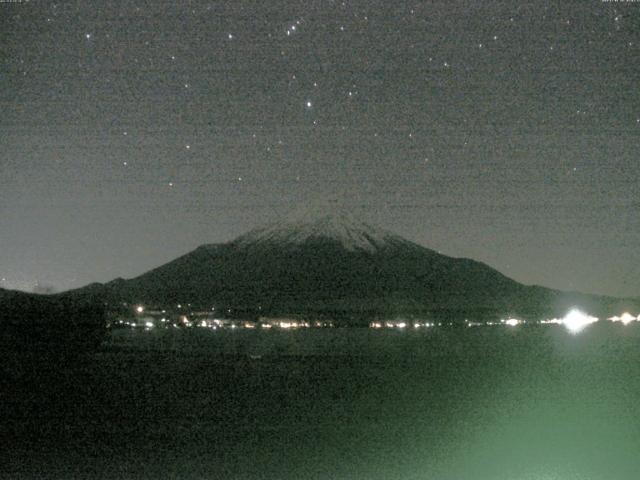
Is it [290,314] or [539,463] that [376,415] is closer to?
[539,463]

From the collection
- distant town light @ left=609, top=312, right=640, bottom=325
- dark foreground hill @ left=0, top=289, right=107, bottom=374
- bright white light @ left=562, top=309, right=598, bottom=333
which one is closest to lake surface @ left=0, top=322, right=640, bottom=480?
dark foreground hill @ left=0, top=289, right=107, bottom=374

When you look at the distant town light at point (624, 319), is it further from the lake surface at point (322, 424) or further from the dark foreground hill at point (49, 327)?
the lake surface at point (322, 424)

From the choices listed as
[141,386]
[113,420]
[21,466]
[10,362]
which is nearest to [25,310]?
[10,362]

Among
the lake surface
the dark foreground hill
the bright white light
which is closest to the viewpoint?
the lake surface

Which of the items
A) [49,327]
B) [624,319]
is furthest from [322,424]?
[624,319]

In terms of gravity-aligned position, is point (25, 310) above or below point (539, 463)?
above

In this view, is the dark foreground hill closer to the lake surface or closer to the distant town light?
the lake surface

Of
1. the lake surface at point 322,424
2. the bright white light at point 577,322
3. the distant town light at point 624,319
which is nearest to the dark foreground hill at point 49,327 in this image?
the lake surface at point 322,424

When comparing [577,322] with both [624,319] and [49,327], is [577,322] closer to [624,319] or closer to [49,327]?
[624,319]
